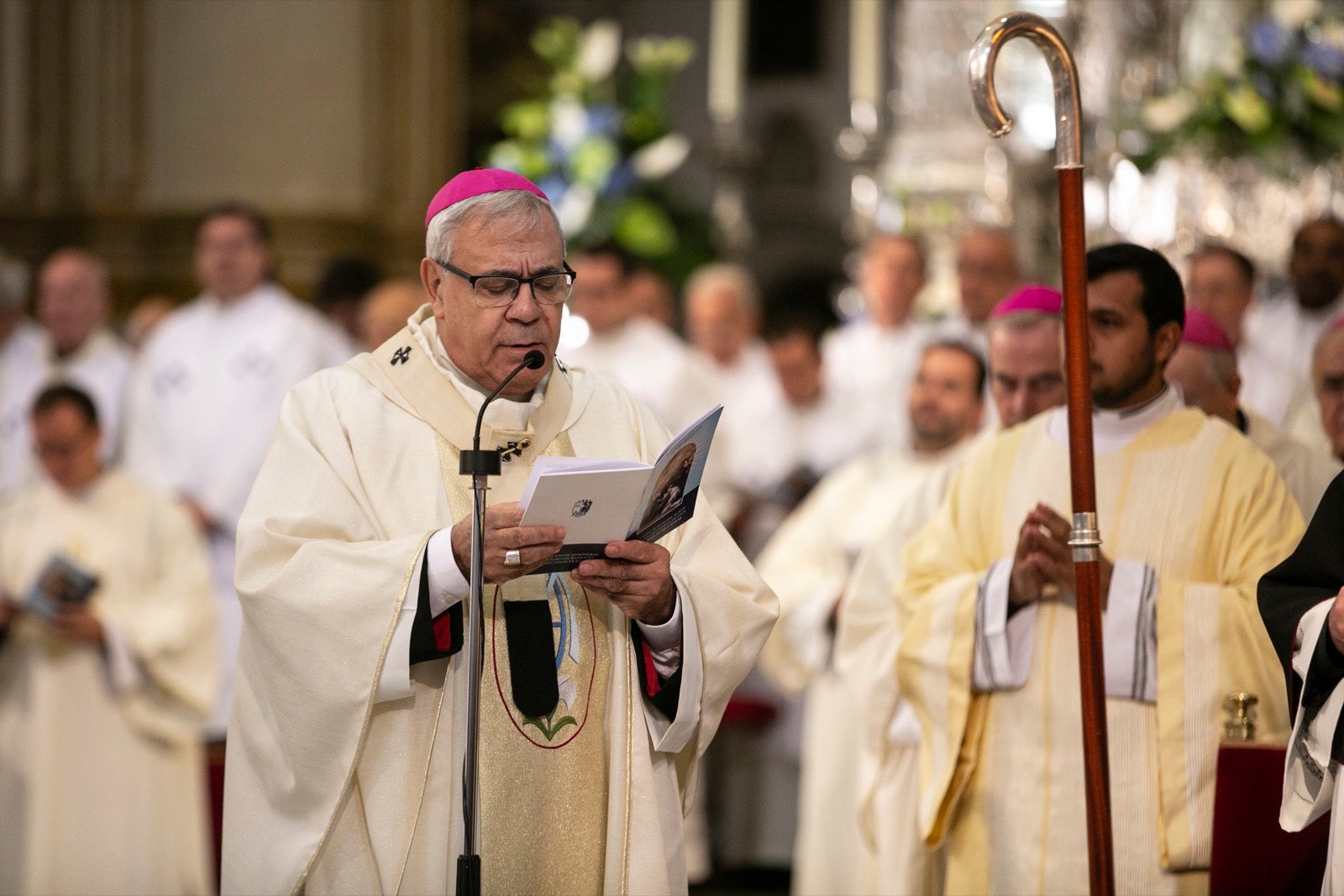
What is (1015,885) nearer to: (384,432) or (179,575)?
(384,432)

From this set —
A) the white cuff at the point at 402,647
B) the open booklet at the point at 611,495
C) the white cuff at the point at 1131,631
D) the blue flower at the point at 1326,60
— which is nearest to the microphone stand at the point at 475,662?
the open booklet at the point at 611,495

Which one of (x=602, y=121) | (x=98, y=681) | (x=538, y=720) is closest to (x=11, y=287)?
(x=98, y=681)

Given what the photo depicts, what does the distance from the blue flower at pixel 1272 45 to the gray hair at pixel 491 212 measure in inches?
200

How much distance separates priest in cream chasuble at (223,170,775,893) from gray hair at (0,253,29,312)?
563 cm

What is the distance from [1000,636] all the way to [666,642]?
0.93 m

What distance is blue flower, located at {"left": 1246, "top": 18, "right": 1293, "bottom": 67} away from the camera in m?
7.71

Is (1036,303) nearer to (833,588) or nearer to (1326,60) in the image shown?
(833,588)

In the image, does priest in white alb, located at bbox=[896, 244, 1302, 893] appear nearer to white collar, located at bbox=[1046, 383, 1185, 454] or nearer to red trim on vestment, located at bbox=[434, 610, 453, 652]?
white collar, located at bbox=[1046, 383, 1185, 454]

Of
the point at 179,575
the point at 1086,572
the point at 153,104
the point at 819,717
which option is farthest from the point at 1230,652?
the point at 153,104

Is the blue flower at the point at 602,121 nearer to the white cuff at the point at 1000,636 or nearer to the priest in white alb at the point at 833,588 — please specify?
the priest in white alb at the point at 833,588

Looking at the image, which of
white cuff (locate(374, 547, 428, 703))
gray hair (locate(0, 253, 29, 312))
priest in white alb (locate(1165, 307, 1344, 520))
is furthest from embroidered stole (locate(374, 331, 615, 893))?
gray hair (locate(0, 253, 29, 312))

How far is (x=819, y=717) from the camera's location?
7219 mm

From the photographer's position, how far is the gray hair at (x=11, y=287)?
879 cm

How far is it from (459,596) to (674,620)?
447 mm
